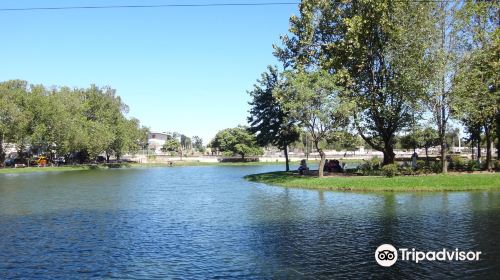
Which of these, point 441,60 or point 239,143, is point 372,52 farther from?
point 239,143

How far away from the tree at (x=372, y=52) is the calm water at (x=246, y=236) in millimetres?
14044

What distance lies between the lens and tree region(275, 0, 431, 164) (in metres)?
43.4

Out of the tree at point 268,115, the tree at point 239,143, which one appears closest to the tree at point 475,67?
the tree at point 268,115

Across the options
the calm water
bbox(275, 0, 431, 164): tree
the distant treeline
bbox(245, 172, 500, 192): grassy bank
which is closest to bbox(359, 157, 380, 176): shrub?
bbox(275, 0, 431, 164): tree

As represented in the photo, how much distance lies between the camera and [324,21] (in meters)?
51.3

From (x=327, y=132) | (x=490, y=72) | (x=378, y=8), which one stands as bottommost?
(x=327, y=132)

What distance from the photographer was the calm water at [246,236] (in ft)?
52.5

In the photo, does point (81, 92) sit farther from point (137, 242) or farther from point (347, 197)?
point (137, 242)

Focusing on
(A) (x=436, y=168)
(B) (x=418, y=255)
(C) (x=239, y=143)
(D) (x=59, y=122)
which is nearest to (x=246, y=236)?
(B) (x=418, y=255)

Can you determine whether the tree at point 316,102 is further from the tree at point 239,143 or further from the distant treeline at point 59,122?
the tree at point 239,143

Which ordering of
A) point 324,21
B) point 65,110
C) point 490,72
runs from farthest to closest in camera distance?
point 65,110, point 324,21, point 490,72

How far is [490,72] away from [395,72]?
8.97 meters

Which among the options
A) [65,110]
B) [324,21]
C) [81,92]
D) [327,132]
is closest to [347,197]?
[327,132]

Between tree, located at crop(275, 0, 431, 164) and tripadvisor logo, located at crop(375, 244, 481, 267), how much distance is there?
28134mm
